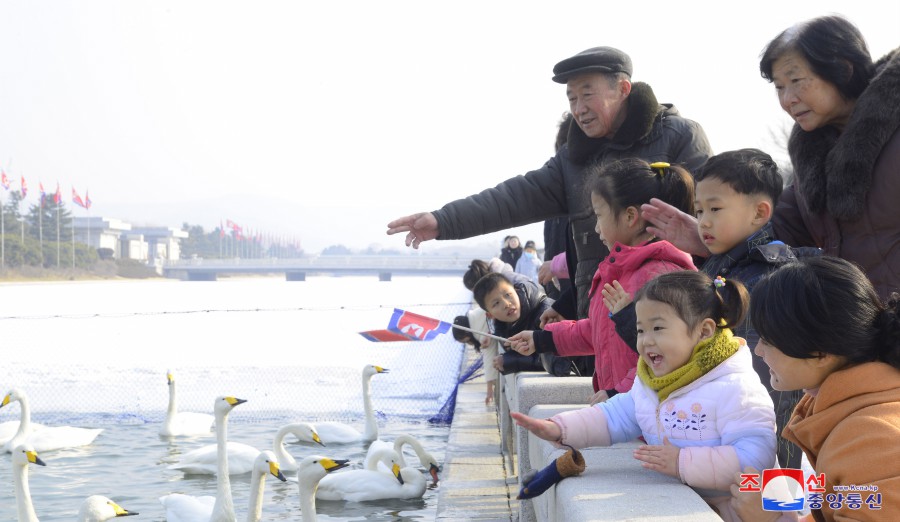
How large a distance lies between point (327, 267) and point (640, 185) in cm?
12084

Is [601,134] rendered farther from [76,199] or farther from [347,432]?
[76,199]

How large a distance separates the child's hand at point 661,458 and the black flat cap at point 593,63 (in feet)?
7.98

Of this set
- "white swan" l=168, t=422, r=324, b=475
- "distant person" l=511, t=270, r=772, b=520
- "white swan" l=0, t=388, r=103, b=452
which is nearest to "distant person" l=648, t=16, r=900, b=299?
"distant person" l=511, t=270, r=772, b=520

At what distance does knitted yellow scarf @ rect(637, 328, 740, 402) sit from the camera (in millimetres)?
3080

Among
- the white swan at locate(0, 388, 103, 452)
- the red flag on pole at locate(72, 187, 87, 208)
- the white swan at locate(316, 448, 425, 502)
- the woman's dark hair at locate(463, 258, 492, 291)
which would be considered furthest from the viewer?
the red flag on pole at locate(72, 187, 87, 208)

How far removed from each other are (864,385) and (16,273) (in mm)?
98840

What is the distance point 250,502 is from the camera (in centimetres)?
721

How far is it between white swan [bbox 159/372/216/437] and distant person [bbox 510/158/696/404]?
7718 mm

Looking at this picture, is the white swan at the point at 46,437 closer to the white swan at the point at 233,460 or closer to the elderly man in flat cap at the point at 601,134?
the white swan at the point at 233,460

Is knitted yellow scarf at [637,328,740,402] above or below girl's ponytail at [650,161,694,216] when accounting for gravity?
below

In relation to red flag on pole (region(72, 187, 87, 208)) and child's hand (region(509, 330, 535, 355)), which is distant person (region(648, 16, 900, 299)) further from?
red flag on pole (region(72, 187, 87, 208))

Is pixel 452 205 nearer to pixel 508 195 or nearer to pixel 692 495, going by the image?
pixel 508 195

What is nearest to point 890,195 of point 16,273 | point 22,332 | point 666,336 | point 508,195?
point 666,336

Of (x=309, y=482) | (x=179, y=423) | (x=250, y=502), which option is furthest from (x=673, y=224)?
(x=179, y=423)
